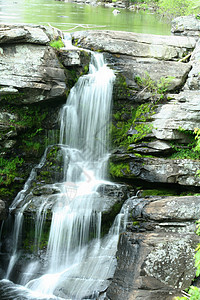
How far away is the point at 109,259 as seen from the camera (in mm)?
7445

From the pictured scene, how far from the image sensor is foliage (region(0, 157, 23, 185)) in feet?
31.0

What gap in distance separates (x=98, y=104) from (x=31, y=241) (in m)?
4.58

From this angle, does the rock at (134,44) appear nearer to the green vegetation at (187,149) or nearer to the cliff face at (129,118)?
the cliff face at (129,118)

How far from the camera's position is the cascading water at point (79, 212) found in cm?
720

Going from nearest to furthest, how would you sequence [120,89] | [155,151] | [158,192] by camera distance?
[158,192], [155,151], [120,89]

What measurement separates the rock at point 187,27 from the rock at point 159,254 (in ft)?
29.1

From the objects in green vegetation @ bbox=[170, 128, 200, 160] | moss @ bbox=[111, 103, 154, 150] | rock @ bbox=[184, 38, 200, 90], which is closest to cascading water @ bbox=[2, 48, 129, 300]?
moss @ bbox=[111, 103, 154, 150]

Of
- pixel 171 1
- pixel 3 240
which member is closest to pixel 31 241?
pixel 3 240

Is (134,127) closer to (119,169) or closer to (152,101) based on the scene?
(152,101)

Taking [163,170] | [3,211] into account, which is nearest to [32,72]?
[3,211]

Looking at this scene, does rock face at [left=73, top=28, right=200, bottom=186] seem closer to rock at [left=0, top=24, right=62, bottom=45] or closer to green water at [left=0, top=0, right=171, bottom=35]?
rock at [left=0, top=24, right=62, bottom=45]

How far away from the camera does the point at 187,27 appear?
44.8ft

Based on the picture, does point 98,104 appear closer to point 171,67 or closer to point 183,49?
point 171,67

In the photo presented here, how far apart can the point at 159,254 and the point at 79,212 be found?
2.58m
